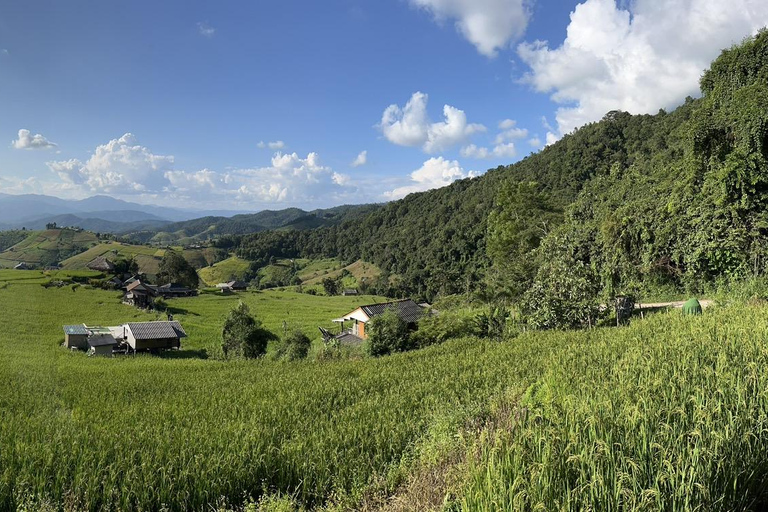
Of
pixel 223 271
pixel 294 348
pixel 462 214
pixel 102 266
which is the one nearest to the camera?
pixel 294 348

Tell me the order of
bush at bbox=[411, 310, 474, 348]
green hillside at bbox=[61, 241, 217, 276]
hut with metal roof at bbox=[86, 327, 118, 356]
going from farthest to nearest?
1. green hillside at bbox=[61, 241, 217, 276]
2. hut with metal roof at bbox=[86, 327, 118, 356]
3. bush at bbox=[411, 310, 474, 348]

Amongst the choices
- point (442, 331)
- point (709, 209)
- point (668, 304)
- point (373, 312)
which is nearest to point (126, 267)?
point (373, 312)

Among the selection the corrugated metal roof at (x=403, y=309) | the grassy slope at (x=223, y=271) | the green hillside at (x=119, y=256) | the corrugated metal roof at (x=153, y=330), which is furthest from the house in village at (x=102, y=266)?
the corrugated metal roof at (x=403, y=309)

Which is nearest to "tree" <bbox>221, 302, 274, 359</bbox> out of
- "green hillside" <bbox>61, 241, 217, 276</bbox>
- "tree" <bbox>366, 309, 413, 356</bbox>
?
"tree" <bbox>366, 309, 413, 356</bbox>

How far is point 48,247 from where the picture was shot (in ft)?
355

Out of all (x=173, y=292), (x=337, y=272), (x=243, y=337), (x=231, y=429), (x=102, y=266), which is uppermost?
(x=231, y=429)

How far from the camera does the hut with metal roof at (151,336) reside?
36.9 m

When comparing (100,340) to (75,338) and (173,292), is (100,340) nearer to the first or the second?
(75,338)

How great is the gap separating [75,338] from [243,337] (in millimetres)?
15575

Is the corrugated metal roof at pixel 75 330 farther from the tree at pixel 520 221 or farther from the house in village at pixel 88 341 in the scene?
the tree at pixel 520 221

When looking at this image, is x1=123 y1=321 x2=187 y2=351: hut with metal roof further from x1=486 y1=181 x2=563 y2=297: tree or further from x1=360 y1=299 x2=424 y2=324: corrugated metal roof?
x1=486 y1=181 x2=563 y2=297: tree

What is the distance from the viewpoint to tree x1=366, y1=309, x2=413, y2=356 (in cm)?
1781

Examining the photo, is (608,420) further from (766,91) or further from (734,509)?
(766,91)

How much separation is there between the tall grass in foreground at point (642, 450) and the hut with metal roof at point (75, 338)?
133ft
